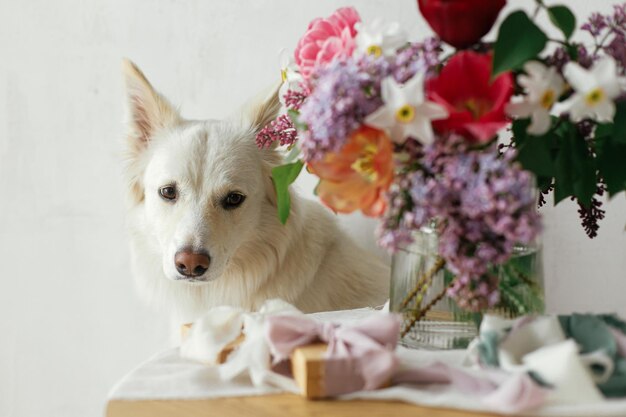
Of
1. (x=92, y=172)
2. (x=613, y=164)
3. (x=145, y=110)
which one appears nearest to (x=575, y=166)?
(x=613, y=164)

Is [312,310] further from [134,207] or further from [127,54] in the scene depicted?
[127,54]

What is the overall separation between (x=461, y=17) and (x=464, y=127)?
0.45ft

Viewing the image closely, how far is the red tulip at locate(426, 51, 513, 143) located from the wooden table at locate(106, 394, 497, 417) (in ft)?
1.12

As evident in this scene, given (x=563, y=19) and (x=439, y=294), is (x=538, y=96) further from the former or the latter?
(x=439, y=294)

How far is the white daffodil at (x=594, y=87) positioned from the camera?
0.84 metres

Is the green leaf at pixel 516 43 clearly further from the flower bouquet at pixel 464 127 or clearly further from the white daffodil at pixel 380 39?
the white daffodil at pixel 380 39

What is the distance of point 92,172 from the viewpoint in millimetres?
2033

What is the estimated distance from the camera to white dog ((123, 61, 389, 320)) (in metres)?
1.55

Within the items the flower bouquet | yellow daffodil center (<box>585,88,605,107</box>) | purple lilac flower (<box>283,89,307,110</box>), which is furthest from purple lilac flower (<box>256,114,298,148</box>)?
yellow daffodil center (<box>585,88,605,107</box>)

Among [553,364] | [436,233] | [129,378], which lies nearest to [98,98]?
[129,378]

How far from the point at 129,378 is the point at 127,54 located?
118 cm

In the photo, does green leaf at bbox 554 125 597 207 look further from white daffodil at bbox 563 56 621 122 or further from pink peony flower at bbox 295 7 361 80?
pink peony flower at bbox 295 7 361 80

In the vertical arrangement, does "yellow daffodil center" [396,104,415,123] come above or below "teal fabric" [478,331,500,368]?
above

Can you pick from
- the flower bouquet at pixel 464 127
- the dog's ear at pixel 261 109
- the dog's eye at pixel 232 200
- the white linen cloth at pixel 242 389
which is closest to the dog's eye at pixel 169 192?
the dog's eye at pixel 232 200
